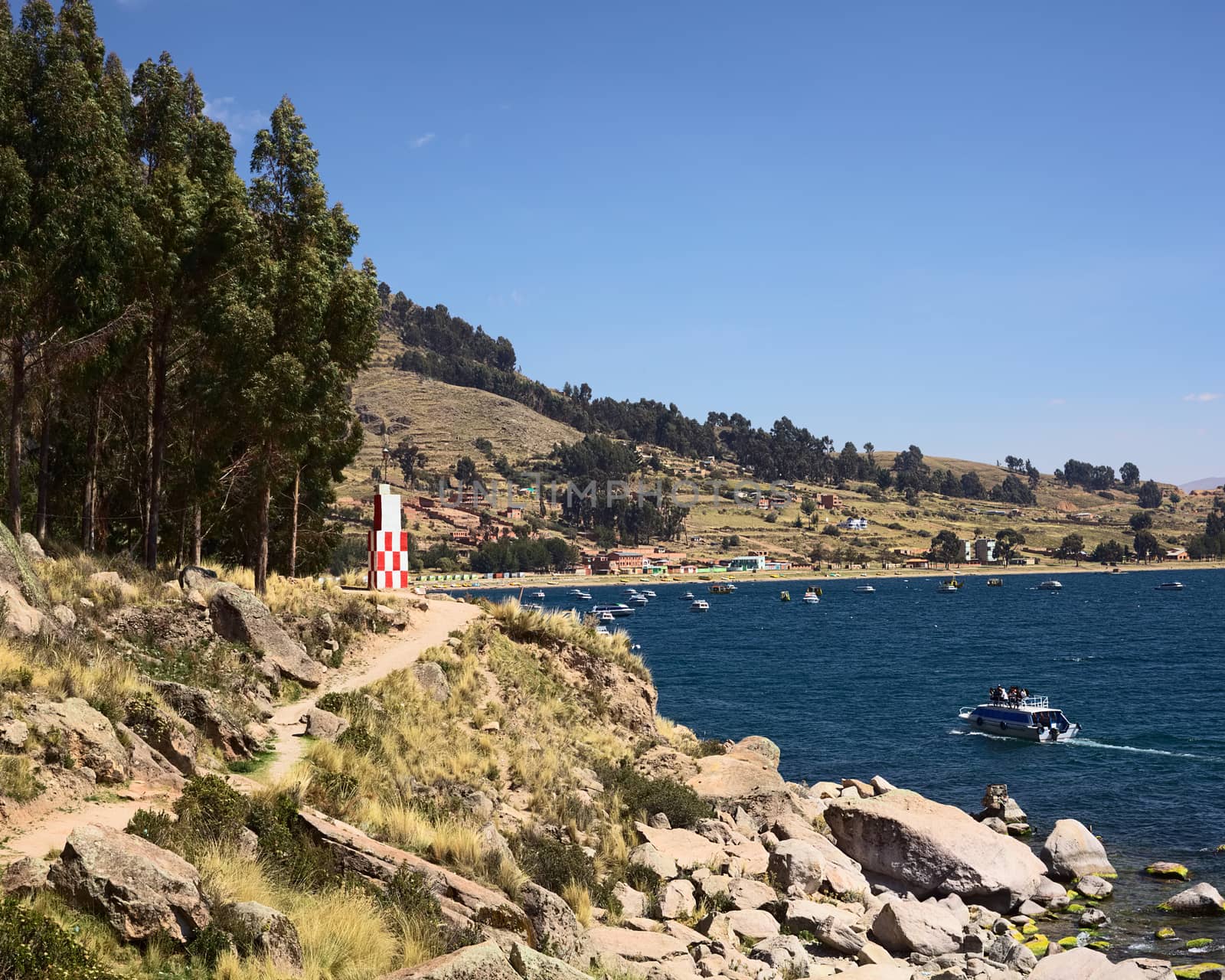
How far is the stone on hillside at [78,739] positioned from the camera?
14117mm

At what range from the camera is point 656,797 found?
1083 inches

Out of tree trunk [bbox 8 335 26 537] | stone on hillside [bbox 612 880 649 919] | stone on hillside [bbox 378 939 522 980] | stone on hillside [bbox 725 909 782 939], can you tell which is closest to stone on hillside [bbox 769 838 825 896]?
stone on hillside [bbox 725 909 782 939]

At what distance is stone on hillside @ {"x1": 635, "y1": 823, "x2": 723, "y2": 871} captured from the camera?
2392 centimetres

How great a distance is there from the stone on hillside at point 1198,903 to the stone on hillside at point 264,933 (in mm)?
27958

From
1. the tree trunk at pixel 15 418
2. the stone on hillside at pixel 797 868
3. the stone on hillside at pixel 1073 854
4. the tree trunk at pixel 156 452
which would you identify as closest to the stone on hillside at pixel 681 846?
the stone on hillside at pixel 797 868

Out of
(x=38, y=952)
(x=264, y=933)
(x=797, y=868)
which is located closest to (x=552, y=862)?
(x=797, y=868)

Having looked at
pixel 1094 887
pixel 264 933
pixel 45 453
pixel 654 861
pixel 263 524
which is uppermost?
pixel 45 453

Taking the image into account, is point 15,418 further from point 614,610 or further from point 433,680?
point 614,610

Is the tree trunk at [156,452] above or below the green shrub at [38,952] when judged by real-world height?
above

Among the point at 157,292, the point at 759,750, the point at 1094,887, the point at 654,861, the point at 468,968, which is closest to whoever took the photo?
the point at 468,968

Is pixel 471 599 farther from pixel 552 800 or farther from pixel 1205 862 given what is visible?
pixel 1205 862

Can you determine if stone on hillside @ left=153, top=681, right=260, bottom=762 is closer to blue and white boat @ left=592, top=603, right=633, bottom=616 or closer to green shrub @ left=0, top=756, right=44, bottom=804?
green shrub @ left=0, top=756, right=44, bottom=804

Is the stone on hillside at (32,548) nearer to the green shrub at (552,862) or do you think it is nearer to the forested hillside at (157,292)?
the forested hillside at (157,292)

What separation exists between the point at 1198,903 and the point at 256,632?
2697 cm
